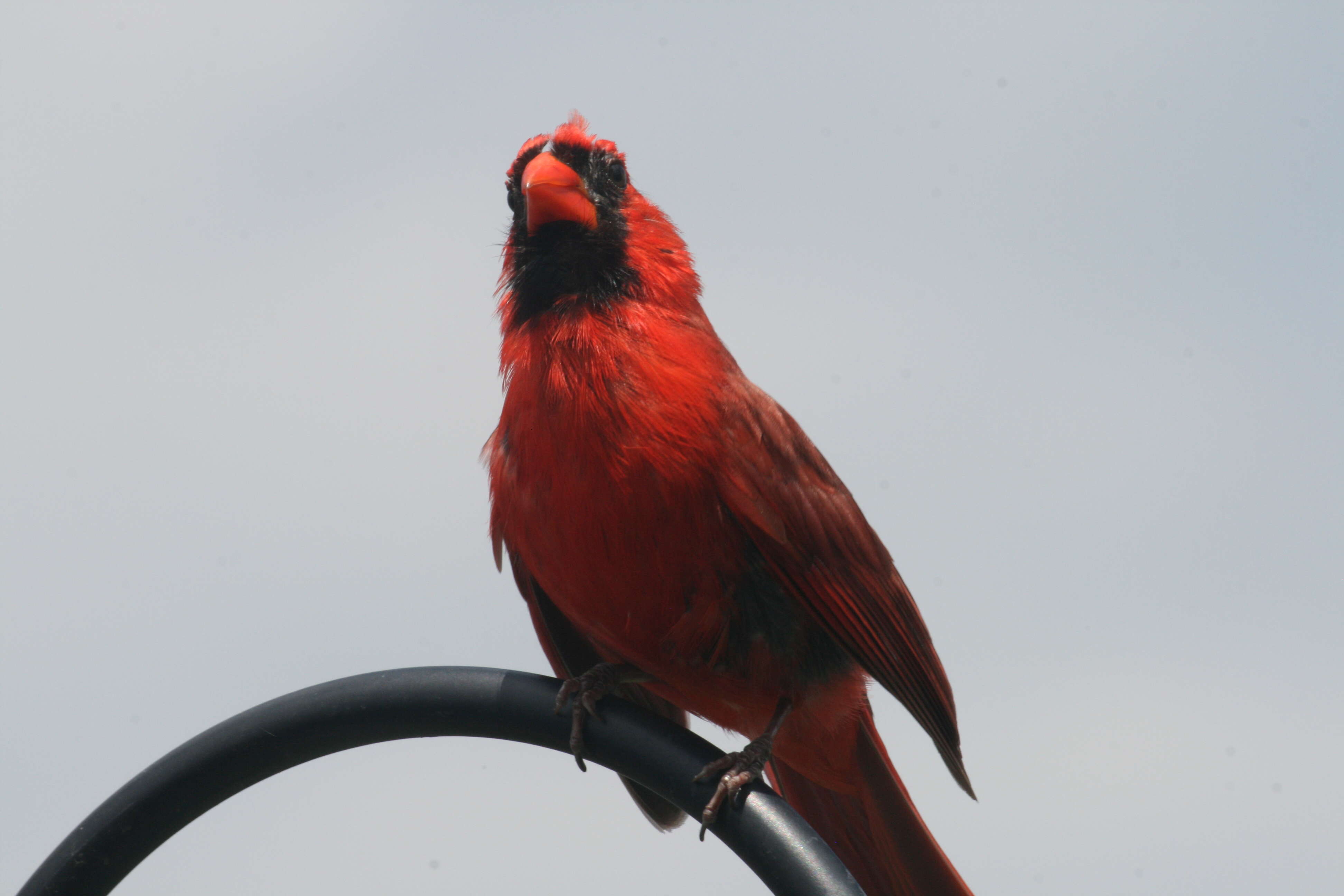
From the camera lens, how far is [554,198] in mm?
3047

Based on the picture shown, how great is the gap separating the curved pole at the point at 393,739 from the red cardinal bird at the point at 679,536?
52mm

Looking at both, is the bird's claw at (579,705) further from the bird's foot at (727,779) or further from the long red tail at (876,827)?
the long red tail at (876,827)

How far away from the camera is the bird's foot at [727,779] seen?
2289 millimetres

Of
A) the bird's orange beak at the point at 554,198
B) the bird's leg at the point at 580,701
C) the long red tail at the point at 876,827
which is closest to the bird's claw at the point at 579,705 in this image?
the bird's leg at the point at 580,701

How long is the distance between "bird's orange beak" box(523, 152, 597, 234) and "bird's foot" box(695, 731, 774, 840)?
4.18 ft

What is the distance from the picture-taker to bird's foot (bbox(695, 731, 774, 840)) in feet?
7.51

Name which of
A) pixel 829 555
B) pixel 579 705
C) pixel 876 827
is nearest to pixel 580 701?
pixel 579 705

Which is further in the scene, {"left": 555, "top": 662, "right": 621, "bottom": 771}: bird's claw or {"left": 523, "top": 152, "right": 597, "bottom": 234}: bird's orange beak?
{"left": 523, "top": 152, "right": 597, "bottom": 234}: bird's orange beak

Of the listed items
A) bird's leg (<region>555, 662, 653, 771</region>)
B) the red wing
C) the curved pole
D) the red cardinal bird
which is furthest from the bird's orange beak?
the curved pole

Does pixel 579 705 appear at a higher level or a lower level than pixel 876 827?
higher

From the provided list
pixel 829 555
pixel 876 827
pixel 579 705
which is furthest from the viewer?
pixel 876 827

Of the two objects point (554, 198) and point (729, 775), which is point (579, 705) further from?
point (554, 198)

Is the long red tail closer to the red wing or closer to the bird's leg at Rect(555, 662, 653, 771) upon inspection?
the red wing

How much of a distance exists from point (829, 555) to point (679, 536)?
46cm
